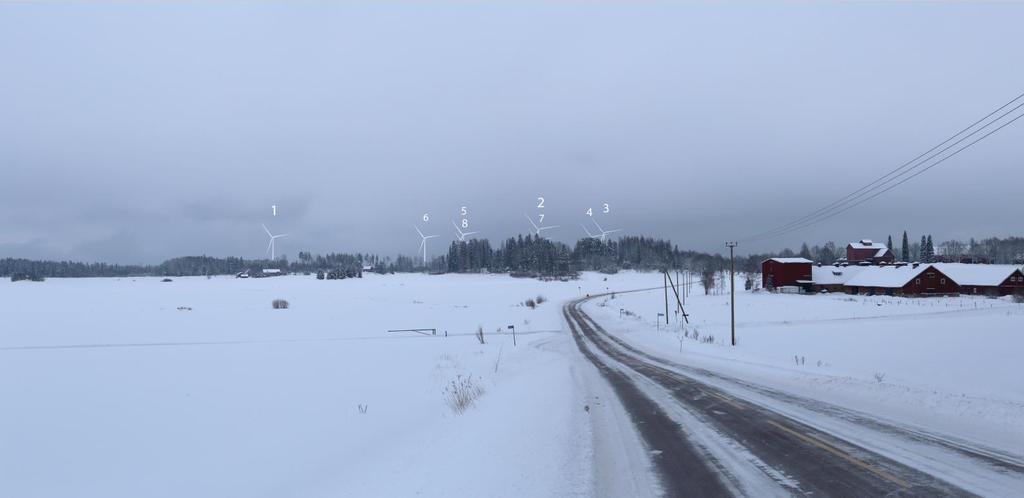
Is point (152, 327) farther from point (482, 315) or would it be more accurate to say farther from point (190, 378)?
point (482, 315)

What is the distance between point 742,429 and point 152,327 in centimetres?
4561

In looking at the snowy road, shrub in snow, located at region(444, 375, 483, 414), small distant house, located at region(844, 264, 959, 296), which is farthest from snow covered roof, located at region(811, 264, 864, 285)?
shrub in snow, located at region(444, 375, 483, 414)

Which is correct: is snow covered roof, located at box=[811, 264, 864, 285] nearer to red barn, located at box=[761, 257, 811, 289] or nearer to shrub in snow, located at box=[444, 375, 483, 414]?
red barn, located at box=[761, 257, 811, 289]

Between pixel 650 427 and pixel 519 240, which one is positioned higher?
pixel 519 240

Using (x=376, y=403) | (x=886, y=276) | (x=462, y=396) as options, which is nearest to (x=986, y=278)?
(x=886, y=276)

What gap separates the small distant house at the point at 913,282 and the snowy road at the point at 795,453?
88.4m

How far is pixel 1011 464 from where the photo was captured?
7.96 m

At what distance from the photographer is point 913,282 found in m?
84.8

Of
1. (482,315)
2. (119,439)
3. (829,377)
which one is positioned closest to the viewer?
(119,439)

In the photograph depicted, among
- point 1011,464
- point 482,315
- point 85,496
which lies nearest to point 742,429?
point 1011,464

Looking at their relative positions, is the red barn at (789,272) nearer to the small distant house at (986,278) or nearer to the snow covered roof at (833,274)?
the snow covered roof at (833,274)

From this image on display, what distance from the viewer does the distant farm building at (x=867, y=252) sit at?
124m

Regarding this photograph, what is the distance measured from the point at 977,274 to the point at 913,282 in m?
12.2

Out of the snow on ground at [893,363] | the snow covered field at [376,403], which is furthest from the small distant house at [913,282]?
the snow covered field at [376,403]
